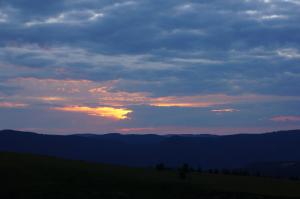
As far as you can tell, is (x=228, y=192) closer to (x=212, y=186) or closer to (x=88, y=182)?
(x=212, y=186)

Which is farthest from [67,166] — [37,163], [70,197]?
[70,197]

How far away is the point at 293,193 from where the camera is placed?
57.9m

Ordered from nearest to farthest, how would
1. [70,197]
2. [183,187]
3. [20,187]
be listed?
[70,197]
[20,187]
[183,187]

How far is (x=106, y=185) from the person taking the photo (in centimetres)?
5544

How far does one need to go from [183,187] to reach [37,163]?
21.7 metres

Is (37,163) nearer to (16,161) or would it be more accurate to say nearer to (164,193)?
(16,161)

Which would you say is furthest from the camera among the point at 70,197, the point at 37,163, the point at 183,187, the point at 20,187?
the point at 37,163

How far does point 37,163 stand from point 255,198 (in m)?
29.9

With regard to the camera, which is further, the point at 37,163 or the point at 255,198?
the point at 37,163

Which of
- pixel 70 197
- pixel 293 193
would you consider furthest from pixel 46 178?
pixel 293 193

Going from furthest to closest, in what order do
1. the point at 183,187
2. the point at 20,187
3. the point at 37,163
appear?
1. the point at 37,163
2. the point at 183,187
3. the point at 20,187

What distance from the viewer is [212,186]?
58906 mm

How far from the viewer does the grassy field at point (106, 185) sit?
163 ft

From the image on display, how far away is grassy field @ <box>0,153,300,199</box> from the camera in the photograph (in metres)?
49.6
